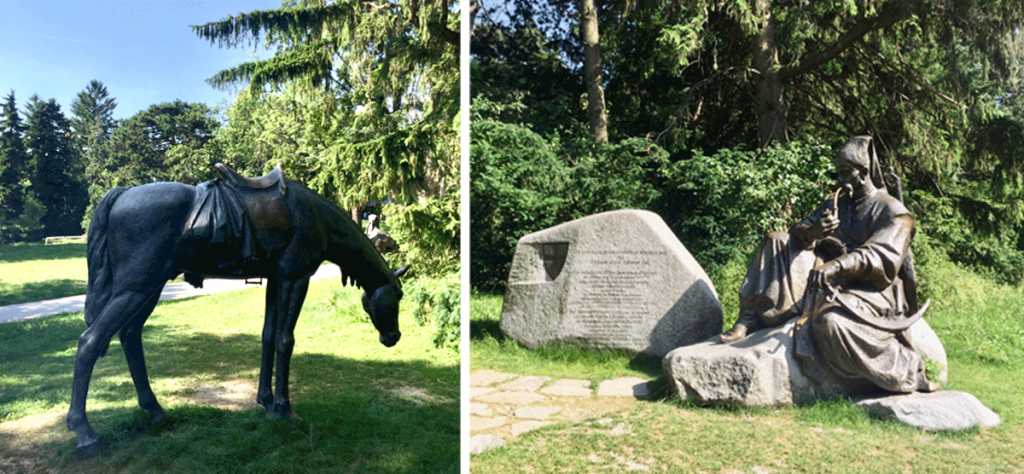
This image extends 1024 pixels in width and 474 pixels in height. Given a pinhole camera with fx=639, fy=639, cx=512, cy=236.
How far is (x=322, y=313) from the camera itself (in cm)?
318


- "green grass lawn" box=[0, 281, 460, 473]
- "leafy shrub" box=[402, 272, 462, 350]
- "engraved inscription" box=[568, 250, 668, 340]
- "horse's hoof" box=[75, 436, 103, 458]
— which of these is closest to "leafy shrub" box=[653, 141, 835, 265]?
"engraved inscription" box=[568, 250, 668, 340]

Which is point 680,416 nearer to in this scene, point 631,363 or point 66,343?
point 631,363

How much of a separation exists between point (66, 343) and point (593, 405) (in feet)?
9.77

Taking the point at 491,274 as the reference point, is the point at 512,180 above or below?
above

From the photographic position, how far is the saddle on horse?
2.55m

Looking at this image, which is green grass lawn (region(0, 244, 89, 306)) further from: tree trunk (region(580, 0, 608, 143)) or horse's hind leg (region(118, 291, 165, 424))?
tree trunk (region(580, 0, 608, 143))

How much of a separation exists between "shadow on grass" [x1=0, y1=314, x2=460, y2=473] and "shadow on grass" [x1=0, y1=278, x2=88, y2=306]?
0.12 metres

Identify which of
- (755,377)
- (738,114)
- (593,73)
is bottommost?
(755,377)

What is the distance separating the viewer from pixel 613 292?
533cm

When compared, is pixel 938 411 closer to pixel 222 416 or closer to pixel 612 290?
pixel 612 290

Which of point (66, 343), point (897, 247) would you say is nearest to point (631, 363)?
point (897, 247)

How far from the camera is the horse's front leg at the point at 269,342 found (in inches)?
107

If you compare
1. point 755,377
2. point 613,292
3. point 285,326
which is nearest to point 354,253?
point 285,326

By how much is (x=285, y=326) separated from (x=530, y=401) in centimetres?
217
